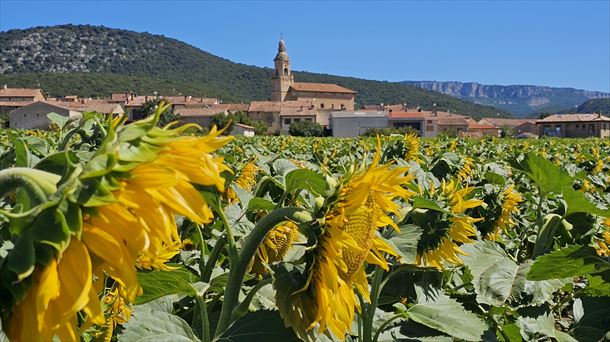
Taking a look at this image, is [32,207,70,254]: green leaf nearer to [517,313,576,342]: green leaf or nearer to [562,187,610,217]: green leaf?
[517,313,576,342]: green leaf

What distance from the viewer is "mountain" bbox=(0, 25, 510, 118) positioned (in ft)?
474

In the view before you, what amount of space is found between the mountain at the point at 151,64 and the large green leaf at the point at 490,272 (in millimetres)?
130222

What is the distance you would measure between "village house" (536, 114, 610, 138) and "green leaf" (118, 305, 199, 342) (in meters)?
93.4

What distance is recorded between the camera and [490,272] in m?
2.04

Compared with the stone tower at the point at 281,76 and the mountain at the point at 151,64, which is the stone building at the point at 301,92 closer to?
the stone tower at the point at 281,76

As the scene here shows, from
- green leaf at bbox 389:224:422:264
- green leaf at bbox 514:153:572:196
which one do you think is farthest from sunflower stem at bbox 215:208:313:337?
green leaf at bbox 514:153:572:196

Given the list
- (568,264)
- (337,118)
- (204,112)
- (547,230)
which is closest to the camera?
(568,264)

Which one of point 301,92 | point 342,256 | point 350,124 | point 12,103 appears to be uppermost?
point 342,256

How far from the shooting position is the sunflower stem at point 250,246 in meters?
1.00

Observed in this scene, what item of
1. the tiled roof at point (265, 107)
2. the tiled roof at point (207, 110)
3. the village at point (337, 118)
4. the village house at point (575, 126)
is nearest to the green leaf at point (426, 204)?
the village at point (337, 118)

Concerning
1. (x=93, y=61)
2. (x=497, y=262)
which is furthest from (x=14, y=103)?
(x=497, y=262)

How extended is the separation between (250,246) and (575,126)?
99993 millimetres

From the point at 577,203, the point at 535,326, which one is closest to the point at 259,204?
the point at 535,326

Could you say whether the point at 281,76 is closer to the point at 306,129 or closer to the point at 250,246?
the point at 306,129
